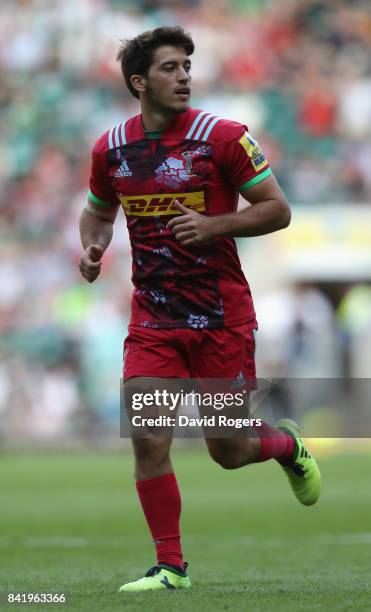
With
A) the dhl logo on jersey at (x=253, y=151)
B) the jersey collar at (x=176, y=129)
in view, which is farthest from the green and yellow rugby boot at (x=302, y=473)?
the jersey collar at (x=176, y=129)

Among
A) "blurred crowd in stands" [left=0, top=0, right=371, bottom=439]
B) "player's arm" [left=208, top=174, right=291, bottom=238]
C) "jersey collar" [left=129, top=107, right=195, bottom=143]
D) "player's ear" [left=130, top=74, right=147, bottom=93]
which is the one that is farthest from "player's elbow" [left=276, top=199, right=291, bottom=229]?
"blurred crowd in stands" [left=0, top=0, right=371, bottom=439]

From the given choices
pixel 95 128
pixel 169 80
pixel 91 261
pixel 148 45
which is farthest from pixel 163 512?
pixel 95 128

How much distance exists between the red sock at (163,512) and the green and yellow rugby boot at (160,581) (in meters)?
0.03

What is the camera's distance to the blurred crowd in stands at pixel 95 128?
1920 centimetres

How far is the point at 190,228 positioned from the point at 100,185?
2.10 feet

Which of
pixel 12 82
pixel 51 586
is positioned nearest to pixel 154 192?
pixel 51 586

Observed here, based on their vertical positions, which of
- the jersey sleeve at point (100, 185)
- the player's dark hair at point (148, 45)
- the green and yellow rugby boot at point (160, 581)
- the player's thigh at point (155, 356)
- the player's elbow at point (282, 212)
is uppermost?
the player's dark hair at point (148, 45)

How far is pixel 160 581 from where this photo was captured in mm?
5309

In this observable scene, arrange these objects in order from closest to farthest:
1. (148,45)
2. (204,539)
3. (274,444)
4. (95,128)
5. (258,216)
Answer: (258,216), (148,45), (274,444), (204,539), (95,128)

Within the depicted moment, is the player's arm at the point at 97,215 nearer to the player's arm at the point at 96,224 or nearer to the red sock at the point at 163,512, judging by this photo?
the player's arm at the point at 96,224

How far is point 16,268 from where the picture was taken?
67.8ft

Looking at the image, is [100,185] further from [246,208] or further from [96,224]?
[246,208]

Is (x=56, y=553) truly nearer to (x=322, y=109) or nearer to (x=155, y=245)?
(x=155, y=245)

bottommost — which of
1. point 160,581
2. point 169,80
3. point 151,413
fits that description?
point 160,581
